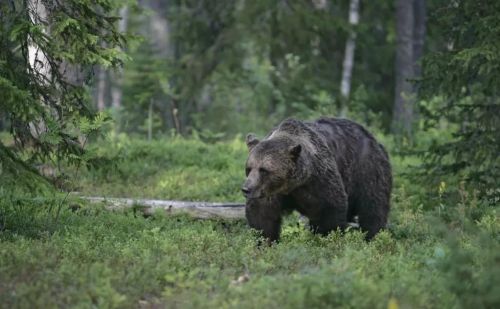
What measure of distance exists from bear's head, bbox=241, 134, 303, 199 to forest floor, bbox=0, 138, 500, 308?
25.1 inches

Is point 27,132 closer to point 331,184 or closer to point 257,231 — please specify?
point 257,231

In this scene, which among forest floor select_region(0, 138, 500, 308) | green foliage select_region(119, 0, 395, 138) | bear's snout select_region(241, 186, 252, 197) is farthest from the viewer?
green foliage select_region(119, 0, 395, 138)

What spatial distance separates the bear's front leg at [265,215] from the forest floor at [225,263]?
268 mm

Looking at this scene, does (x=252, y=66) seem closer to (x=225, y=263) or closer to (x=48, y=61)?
(x=48, y=61)

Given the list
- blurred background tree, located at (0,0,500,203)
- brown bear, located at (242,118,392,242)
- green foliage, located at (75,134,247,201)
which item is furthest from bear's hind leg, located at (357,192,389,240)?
green foliage, located at (75,134,247,201)

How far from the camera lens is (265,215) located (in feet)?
Result: 31.8

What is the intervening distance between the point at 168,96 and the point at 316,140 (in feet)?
50.0

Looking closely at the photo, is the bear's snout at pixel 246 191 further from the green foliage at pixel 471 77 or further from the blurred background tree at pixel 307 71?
the blurred background tree at pixel 307 71

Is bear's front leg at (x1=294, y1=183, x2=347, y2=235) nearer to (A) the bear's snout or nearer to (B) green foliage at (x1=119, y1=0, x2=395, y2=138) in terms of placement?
(A) the bear's snout

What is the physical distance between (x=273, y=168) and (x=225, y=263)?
171 cm

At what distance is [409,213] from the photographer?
12641 mm

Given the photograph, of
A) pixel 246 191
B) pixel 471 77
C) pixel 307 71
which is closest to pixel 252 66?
pixel 307 71

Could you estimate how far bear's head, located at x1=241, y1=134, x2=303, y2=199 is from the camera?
366 inches

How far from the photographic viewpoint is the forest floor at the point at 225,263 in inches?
250
